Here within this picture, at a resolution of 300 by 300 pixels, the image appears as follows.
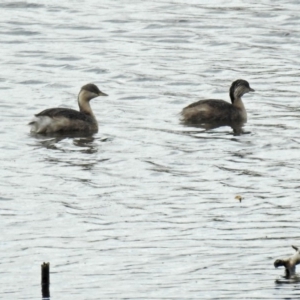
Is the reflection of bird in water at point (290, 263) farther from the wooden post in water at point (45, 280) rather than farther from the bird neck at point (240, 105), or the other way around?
the bird neck at point (240, 105)

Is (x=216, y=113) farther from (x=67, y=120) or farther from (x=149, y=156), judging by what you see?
(x=149, y=156)

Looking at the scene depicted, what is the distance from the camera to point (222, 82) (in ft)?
71.9

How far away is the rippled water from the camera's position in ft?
36.0

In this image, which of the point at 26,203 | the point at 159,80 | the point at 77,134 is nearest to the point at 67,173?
the point at 26,203

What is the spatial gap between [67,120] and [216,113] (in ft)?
7.45

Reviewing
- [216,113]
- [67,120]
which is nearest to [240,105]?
[216,113]

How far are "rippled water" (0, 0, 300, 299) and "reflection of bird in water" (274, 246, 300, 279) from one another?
171mm

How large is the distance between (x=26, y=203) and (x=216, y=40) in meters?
12.3

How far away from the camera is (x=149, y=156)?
53.4 ft

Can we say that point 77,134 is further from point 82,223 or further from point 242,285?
point 242,285

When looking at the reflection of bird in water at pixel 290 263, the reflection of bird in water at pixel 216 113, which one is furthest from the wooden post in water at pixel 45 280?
the reflection of bird in water at pixel 216 113

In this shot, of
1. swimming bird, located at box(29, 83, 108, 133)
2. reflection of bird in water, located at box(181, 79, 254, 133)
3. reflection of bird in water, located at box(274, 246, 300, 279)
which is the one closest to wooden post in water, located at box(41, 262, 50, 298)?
reflection of bird in water, located at box(274, 246, 300, 279)

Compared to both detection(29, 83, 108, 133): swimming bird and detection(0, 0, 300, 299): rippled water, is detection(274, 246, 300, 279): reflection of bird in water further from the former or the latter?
detection(29, 83, 108, 133): swimming bird

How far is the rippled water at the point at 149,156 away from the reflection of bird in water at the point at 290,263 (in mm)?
171
